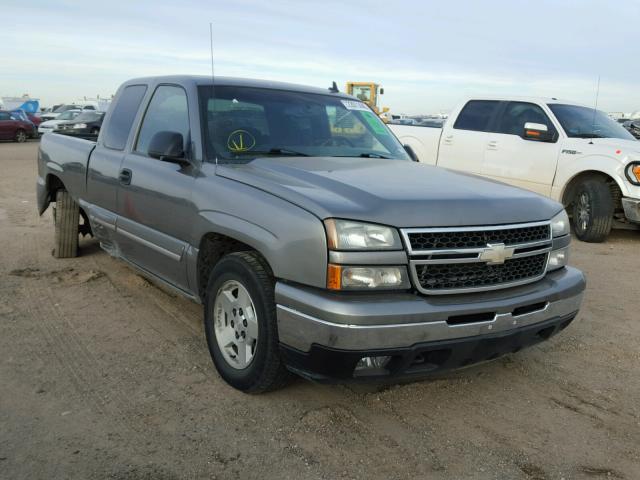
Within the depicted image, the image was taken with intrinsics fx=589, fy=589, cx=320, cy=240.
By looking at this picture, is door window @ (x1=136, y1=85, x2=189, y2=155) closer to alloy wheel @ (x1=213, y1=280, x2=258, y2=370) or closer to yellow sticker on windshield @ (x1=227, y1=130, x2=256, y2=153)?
yellow sticker on windshield @ (x1=227, y1=130, x2=256, y2=153)

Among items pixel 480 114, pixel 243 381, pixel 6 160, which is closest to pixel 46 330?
pixel 243 381

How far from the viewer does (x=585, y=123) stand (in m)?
8.45

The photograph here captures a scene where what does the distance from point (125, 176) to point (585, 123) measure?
676cm

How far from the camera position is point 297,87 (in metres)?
4.51

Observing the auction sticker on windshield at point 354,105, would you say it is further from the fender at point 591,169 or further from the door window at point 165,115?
the fender at point 591,169

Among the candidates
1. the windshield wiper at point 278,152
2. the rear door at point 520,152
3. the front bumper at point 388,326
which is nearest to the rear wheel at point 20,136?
the rear door at point 520,152

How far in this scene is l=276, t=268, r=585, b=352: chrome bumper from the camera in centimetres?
260

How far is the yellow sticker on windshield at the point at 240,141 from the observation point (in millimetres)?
3766

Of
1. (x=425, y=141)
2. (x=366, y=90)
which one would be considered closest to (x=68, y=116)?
→ (x=366, y=90)

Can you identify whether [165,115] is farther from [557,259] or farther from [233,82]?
[557,259]

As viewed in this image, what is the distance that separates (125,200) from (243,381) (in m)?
1.90

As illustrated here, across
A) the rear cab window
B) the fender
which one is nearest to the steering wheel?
the rear cab window

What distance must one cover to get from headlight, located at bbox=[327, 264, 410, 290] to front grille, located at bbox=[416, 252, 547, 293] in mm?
99

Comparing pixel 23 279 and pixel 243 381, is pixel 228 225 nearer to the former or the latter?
pixel 243 381
